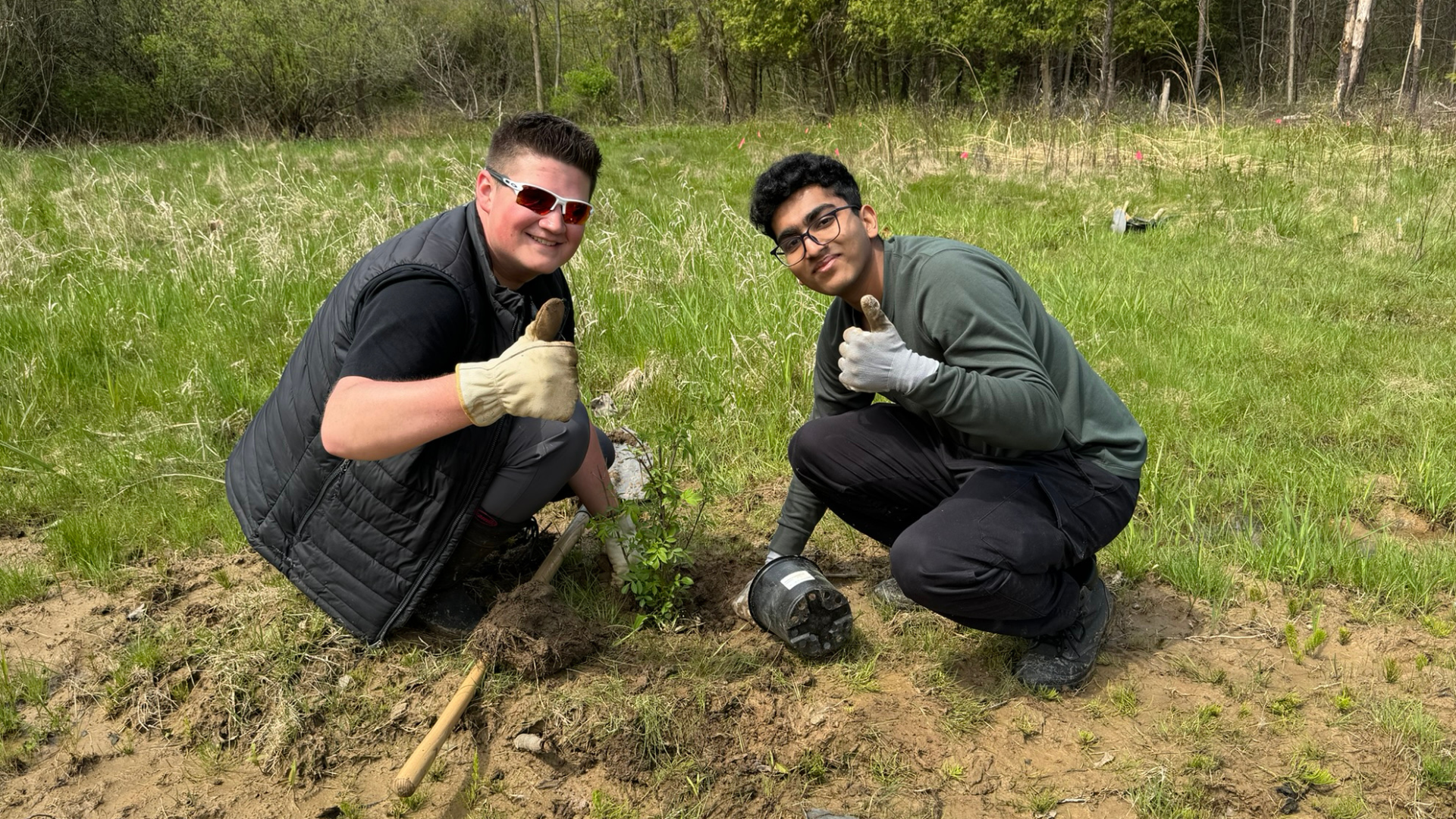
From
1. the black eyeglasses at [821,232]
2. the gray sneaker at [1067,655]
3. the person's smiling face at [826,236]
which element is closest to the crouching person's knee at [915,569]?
the gray sneaker at [1067,655]

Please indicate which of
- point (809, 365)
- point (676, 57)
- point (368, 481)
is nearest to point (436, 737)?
point (368, 481)

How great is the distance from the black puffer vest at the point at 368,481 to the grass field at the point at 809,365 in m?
0.29

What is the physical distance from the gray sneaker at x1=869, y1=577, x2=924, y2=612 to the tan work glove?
1.39 meters

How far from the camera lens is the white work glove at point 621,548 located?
2713 mm

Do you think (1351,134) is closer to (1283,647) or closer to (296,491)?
(1283,647)

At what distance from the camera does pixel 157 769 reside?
7.36ft

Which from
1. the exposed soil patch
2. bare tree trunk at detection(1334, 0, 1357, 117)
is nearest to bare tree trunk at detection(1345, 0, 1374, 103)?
bare tree trunk at detection(1334, 0, 1357, 117)

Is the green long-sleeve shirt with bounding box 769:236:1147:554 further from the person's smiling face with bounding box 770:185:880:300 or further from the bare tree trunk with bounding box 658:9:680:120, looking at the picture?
the bare tree trunk with bounding box 658:9:680:120

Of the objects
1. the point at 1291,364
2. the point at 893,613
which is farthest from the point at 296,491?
the point at 1291,364

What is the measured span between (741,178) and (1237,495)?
26.2 feet

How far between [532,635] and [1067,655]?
56.9 inches

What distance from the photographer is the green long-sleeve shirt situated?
213cm

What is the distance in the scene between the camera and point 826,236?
2328 mm

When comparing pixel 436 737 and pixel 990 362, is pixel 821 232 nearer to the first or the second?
pixel 990 362
